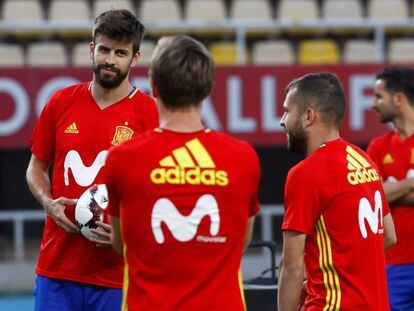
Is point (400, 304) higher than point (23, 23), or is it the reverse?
point (23, 23)

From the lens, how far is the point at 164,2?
13.6 m

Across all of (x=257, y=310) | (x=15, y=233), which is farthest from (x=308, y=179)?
(x=15, y=233)

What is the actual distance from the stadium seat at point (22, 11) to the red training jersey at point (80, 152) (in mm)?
8598

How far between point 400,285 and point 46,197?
2.77 meters

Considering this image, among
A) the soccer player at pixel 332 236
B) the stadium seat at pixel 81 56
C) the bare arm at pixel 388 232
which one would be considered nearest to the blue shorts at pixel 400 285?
the bare arm at pixel 388 232

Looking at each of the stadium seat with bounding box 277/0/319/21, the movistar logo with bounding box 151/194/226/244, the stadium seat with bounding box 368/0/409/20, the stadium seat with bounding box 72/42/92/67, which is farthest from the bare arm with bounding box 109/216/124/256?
the stadium seat with bounding box 368/0/409/20

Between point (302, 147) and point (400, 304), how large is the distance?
258 cm

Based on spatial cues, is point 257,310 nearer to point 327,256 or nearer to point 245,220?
point 327,256

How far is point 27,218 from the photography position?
11.6m

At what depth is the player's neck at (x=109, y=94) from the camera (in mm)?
5020

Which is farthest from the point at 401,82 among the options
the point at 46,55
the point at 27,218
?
the point at 46,55

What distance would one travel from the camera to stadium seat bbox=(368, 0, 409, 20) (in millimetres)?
13609

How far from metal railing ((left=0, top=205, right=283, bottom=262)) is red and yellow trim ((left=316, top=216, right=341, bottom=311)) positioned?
7076 mm

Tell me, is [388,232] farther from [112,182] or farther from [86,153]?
[112,182]
